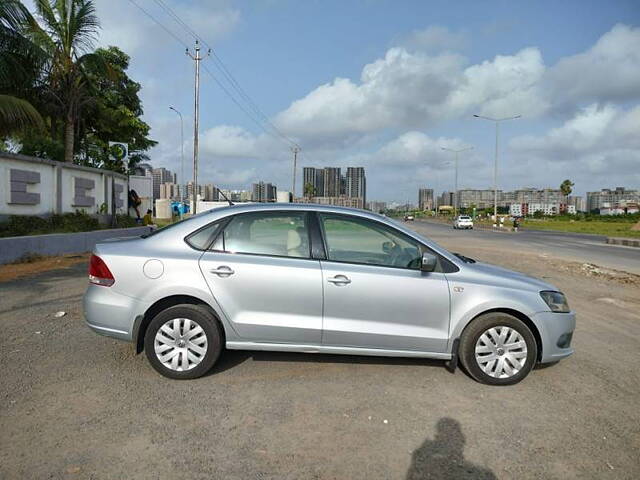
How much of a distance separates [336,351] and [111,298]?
2054mm

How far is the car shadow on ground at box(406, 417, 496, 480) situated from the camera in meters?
2.63

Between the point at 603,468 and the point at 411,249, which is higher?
the point at 411,249

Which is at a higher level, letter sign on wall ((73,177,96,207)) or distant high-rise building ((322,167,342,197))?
distant high-rise building ((322,167,342,197))

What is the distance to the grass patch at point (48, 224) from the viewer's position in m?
11.2

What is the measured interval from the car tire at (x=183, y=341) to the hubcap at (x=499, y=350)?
2355 mm

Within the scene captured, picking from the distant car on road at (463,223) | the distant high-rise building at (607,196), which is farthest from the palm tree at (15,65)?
the distant high-rise building at (607,196)

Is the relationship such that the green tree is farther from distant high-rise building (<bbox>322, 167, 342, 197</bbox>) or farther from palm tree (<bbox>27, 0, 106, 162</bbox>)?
distant high-rise building (<bbox>322, 167, 342, 197</bbox>)

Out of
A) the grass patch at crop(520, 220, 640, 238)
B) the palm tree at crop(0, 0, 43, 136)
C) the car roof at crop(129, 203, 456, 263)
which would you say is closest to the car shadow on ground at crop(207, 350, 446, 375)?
the car roof at crop(129, 203, 456, 263)

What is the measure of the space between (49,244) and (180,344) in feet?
31.9

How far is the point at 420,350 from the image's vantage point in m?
3.91

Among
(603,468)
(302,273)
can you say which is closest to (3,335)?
(302,273)

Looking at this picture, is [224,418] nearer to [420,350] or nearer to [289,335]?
[289,335]

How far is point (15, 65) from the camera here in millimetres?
14016

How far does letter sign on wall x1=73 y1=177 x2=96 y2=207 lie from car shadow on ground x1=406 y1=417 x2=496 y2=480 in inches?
574
